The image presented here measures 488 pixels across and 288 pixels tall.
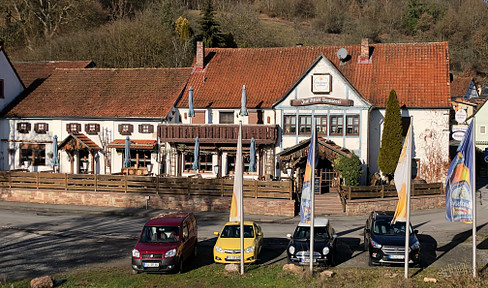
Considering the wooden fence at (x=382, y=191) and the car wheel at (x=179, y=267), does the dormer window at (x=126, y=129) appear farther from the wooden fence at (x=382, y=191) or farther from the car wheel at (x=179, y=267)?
the car wheel at (x=179, y=267)

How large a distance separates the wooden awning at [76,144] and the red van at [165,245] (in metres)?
17.6

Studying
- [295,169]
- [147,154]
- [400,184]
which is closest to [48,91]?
[147,154]

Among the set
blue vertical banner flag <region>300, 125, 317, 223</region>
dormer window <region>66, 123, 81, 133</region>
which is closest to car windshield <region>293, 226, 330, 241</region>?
blue vertical banner flag <region>300, 125, 317, 223</region>

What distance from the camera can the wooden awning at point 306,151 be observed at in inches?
1288

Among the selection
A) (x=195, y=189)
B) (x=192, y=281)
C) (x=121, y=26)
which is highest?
(x=121, y=26)

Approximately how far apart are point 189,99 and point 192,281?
19.4m

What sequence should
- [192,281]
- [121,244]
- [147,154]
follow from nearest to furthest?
[192,281], [121,244], [147,154]

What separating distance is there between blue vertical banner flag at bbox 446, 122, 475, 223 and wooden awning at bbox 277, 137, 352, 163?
14059mm

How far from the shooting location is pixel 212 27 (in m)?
57.2

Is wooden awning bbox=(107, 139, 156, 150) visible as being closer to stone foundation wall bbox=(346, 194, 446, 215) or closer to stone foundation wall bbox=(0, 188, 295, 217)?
stone foundation wall bbox=(0, 188, 295, 217)

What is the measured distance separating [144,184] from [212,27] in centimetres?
2989

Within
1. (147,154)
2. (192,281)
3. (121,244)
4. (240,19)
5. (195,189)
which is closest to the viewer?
(192,281)

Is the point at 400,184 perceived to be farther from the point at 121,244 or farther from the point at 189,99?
the point at 189,99

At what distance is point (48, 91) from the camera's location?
40.8m
